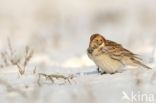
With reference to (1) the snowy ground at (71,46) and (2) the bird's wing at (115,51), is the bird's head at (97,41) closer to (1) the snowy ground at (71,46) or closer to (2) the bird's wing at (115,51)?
(2) the bird's wing at (115,51)

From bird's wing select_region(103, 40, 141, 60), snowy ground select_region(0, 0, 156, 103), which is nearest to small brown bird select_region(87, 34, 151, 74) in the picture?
bird's wing select_region(103, 40, 141, 60)

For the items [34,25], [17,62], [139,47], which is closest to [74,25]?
[34,25]

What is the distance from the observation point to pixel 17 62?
9.70 m

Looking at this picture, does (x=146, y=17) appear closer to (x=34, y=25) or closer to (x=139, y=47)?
(x=34, y=25)

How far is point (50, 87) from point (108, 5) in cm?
1023

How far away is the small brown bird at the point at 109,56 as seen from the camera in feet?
29.0

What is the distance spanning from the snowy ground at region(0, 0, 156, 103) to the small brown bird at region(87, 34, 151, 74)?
161 mm

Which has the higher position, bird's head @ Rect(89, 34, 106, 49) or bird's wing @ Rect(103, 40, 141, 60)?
bird's head @ Rect(89, 34, 106, 49)

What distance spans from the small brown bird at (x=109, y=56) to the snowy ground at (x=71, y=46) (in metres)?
0.16

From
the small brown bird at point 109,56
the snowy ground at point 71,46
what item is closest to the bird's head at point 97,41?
the small brown bird at point 109,56

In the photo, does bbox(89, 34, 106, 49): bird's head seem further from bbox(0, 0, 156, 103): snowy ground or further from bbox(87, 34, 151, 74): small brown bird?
bbox(0, 0, 156, 103): snowy ground

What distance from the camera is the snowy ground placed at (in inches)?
279

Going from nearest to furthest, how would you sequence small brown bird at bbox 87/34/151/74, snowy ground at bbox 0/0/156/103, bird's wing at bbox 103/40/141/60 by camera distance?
1. snowy ground at bbox 0/0/156/103
2. small brown bird at bbox 87/34/151/74
3. bird's wing at bbox 103/40/141/60

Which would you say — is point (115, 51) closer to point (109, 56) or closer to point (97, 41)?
point (109, 56)
